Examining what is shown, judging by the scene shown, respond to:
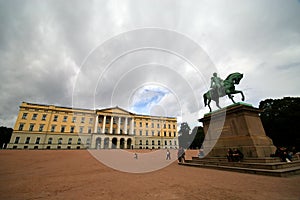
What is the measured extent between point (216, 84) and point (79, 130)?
1823 inches

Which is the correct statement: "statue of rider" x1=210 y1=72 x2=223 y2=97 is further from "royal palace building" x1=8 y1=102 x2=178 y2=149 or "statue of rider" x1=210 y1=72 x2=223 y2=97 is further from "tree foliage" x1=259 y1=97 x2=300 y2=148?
"royal palace building" x1=8 y1=102 x2=178 y2=149

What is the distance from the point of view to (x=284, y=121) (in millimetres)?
25375

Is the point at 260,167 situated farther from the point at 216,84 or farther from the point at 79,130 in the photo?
the point at 79,130

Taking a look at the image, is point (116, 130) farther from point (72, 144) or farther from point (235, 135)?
point (235, 135)

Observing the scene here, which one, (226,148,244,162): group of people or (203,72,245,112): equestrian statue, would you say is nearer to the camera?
(226,148,244,162): group of people

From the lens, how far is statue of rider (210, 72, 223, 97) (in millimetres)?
9703

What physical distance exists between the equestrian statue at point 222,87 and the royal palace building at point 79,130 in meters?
39.6

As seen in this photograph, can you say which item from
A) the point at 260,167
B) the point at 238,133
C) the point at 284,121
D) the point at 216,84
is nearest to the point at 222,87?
the point at 216,84

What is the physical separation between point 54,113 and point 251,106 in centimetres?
5291

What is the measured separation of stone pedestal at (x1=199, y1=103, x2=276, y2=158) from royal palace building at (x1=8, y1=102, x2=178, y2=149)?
131 feet

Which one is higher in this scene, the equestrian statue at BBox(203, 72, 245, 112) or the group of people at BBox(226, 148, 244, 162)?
the equestrian statue at BBox(203, 72, 245, 112)

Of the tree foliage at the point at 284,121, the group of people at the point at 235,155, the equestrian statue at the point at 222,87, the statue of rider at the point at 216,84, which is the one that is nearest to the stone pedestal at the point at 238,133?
the group of people at the point at 235,155

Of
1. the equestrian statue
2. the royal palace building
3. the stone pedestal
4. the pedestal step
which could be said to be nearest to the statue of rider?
the equestrian statue

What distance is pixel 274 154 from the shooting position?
662cm
